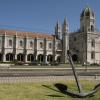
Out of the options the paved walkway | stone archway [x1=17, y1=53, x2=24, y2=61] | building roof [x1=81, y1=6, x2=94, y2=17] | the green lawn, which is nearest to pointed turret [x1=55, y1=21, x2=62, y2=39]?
building roof [x1=81, y1=6, x2=94, y2=17]

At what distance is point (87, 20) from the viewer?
99.6 meters

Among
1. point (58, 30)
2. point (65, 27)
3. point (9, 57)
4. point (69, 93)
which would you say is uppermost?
point (65, 27)

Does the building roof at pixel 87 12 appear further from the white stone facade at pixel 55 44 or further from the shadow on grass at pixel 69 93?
the shadow on grass at pixel 69 93

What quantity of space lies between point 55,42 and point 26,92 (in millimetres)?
72638

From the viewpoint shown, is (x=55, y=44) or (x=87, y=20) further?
(x=87, y=20)

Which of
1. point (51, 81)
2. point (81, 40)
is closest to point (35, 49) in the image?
point (81, 40)

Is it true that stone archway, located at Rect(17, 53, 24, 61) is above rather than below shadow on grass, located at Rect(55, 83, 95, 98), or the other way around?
above

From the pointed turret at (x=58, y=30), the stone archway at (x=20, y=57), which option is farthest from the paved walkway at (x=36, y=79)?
the pointed turret at (x=58, y=30)

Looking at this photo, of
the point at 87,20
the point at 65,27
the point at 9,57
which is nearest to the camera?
the point at 9,57

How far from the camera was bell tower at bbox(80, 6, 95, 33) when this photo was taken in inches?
3888

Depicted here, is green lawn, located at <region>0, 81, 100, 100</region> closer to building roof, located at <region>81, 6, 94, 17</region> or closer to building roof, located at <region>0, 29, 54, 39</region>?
building roof, located at <region>0, 29, 54, 39</region>

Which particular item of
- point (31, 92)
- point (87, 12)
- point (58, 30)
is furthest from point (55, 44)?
point (31, 92)

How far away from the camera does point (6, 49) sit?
84.5 m

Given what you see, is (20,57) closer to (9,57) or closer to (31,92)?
(9,57)
